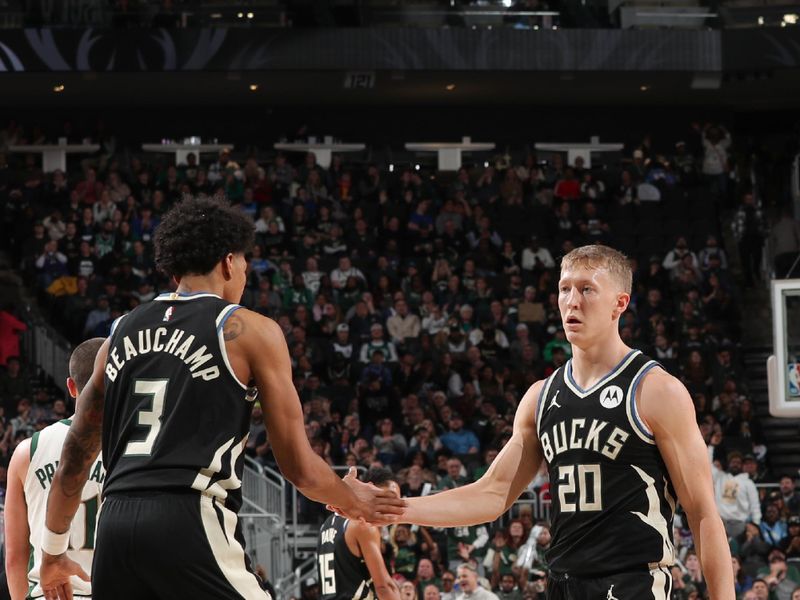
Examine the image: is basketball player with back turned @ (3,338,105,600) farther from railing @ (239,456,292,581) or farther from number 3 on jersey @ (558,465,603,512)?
railing @ (239,456,292,581)

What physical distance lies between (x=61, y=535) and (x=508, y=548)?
10574 millimetres

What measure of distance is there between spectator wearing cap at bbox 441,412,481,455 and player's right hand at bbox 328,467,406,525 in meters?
12.3

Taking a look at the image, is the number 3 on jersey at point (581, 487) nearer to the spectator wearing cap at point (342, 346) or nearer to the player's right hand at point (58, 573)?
the player's right hand at point (58, 573)

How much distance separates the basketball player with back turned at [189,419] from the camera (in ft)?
15.2

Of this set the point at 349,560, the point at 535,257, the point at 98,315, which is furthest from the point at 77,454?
the point at 535,257

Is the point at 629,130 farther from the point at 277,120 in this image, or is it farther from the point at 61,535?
the point at 61,535

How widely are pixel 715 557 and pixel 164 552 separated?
2109mm

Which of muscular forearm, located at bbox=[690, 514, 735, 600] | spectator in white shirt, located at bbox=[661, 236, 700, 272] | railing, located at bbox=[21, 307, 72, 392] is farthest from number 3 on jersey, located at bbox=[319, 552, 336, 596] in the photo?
spectator in white shirt, located at bbox=[661, 236, 700, 272]

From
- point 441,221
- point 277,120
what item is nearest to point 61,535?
point 441,221

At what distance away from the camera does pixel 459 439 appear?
59.5ft

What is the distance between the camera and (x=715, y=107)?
94.4ft

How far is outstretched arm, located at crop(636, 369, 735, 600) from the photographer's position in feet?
17.5

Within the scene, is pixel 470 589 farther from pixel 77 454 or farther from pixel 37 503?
pixel 77 454

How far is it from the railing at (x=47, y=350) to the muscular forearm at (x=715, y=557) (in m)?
15.5
